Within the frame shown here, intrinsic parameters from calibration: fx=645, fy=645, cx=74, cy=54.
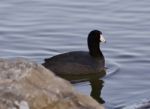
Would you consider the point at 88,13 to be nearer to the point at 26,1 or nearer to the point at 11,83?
the point at 26,1

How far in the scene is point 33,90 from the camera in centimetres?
632

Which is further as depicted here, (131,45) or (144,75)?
(131,45)

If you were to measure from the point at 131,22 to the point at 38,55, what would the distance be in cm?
357

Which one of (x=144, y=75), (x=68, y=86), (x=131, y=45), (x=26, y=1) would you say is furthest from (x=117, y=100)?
(x=26, y=1)

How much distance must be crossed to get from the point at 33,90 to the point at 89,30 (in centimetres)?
1095

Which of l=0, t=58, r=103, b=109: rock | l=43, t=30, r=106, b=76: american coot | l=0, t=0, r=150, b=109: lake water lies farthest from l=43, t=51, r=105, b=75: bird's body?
l=0, t=58, r=103, b=109: rock

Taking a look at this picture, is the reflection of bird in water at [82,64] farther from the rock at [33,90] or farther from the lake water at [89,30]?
the rock at [33,90]

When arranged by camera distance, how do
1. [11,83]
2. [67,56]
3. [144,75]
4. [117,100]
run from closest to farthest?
[11,83] < [117,100] < [144,75] < [67,56]

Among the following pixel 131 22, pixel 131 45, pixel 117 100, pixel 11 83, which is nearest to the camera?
pixel 11 83

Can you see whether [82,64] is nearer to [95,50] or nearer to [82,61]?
[82,61]

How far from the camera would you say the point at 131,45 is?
620 inches

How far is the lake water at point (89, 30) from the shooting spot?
43.1 feet

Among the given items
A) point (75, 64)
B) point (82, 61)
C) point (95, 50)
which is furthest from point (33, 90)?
point (95, 50)

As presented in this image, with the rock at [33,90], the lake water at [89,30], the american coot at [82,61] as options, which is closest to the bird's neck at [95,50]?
the american coot at [82,61]
